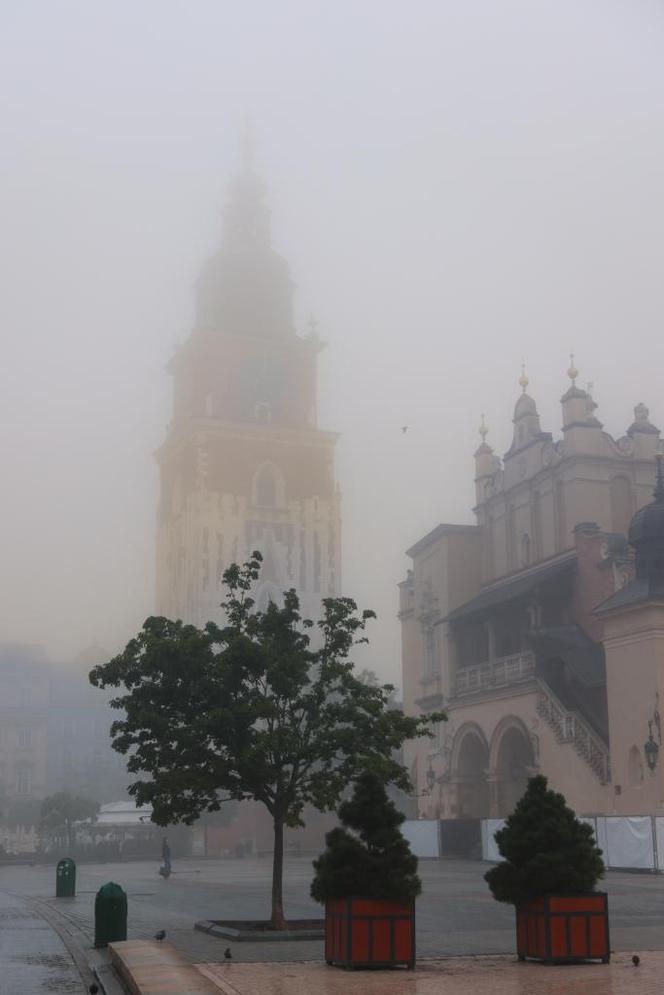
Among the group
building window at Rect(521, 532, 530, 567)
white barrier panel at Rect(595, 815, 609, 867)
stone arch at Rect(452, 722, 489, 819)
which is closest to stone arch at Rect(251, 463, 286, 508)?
building window at Rect(521, 532, 530, 567)

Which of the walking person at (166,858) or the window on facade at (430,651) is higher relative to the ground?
the window on facade at (430,651)

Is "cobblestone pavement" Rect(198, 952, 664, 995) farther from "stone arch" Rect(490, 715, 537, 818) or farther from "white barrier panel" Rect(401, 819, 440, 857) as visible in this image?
"stone arch" Rect(490, 715, 537, 818)

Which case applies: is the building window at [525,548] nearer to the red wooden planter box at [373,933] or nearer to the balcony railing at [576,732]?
the balcony railing at [576,732]

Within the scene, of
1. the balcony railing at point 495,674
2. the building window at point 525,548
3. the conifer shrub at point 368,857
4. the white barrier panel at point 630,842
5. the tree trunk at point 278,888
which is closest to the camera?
the conifer shrub at point 368,857

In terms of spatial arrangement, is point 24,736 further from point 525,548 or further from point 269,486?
point 525,548

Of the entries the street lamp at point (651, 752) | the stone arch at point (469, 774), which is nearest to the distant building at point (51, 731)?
the stone arch at point (469, 774)

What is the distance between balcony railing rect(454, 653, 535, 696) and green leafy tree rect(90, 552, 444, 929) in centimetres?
2731

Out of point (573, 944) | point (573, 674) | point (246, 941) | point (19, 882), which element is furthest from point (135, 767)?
point (573, 674)

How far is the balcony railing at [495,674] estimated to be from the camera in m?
49.8

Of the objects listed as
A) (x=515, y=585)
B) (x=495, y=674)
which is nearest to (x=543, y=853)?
(x=495, y=674)

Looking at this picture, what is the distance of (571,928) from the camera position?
15445 mm

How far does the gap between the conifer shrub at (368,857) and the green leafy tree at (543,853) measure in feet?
4.01

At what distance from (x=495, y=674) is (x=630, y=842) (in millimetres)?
15649

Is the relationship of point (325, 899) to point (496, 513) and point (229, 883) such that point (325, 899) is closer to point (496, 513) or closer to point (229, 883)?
point (229, 883)
